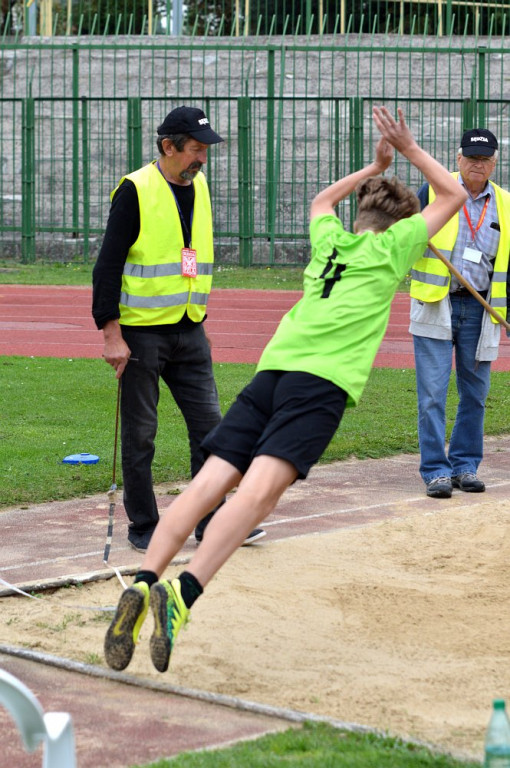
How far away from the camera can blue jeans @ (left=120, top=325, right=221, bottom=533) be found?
6480 mm

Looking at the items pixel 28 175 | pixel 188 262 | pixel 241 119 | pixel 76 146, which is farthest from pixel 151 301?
pixel 28 175

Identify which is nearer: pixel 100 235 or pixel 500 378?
pixel 500 378

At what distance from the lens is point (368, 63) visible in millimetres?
25203

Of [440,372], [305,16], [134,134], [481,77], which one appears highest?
[305,16]

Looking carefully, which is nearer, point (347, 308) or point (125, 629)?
point (125, 629)

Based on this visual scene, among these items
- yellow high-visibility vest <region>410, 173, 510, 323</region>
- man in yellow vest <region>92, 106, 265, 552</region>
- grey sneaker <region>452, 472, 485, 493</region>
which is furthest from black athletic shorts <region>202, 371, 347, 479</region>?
grey sneaker <region>452, 472, 485, 493</region>

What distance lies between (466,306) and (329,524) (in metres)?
1.81

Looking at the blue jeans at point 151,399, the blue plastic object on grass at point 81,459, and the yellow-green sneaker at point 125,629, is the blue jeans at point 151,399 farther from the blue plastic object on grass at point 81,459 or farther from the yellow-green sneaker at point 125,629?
the yellow-green sneaker at point 125,629

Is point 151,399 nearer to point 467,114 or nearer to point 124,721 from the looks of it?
point 124,721

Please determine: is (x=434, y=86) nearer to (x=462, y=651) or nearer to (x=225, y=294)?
(x=225, y=294)

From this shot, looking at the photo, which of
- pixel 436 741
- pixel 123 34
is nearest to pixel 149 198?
pixel 436 741

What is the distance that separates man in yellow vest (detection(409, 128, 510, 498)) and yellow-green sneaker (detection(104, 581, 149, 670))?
12.3 feet

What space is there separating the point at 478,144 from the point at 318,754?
4.91m

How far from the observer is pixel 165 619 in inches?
169
